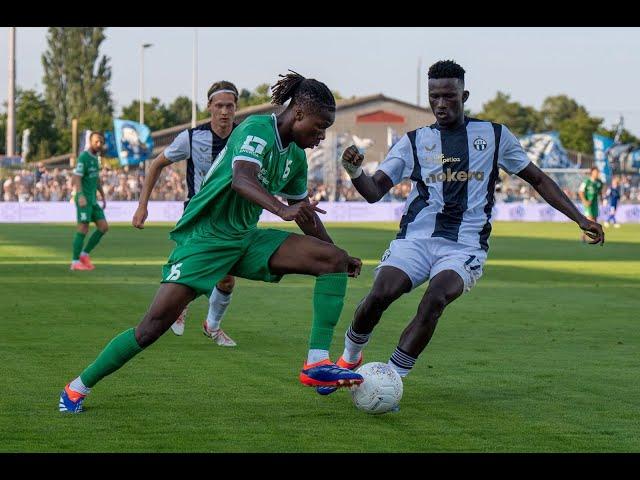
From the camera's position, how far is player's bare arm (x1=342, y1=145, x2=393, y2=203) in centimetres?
856

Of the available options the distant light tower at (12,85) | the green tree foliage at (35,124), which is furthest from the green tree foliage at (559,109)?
the distant light tower at (12,85)

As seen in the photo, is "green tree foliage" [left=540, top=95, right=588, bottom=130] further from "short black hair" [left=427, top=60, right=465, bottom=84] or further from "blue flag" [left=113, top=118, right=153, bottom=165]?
"short black hair" [left=427, top=60, right=465, bottom=84]

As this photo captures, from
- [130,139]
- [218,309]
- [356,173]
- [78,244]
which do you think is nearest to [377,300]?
[356,173]

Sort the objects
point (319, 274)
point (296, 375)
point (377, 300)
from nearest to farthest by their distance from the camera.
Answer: point (319, 274)
point (377, 300)
point (296, 375)

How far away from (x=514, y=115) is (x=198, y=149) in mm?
107421

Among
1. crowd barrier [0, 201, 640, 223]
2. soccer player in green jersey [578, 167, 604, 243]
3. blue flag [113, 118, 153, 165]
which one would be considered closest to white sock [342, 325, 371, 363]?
soccer player in green jersey [578, 167, 604, 243]

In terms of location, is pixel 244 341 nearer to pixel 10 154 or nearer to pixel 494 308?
pixel 494 308

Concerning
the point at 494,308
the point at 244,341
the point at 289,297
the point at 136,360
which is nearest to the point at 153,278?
the point at 289,297

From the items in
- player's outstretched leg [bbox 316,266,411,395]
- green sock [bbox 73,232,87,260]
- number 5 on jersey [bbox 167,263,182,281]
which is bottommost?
green sock [bbox 73,232,87,260]

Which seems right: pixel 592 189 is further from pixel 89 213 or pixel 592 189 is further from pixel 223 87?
pixel 223 87

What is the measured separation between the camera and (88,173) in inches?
860

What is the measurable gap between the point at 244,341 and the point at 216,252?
4.18m

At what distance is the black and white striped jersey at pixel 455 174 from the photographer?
9055 millimetres

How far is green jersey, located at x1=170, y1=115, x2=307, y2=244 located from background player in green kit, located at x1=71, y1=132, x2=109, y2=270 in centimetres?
1345
